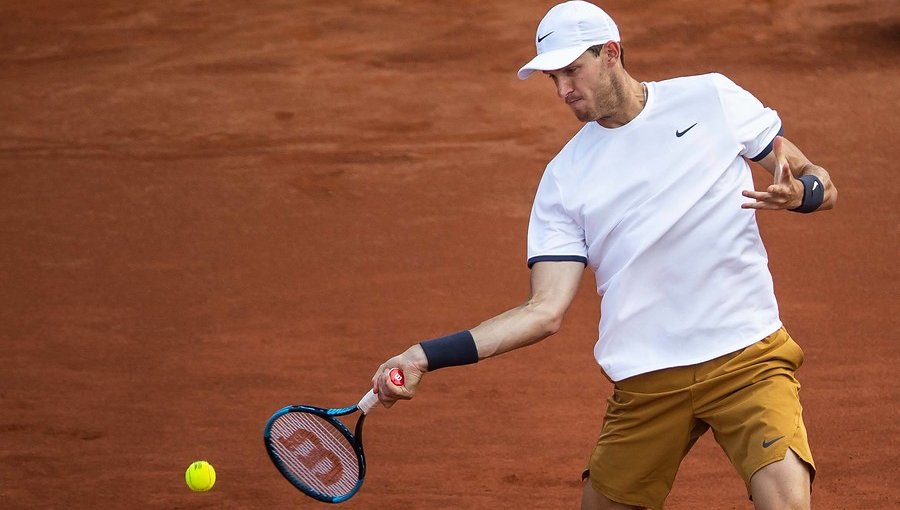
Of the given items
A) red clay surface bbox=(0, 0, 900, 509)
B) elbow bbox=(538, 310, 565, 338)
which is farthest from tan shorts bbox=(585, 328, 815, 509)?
red clay surface bbox=(0, 0, 900, 509)

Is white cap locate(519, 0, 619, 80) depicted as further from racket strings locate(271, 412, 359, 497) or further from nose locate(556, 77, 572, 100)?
racket strings locate(271, 412, 359, 497)

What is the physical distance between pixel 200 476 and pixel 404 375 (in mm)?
2369

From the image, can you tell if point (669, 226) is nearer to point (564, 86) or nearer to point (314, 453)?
point (564, 86)

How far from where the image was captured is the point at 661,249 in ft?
13.4

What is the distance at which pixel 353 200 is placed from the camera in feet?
31.9

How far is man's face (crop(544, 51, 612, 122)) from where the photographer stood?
4047mm

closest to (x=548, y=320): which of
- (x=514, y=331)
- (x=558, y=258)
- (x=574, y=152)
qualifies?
(x=514, y=331)

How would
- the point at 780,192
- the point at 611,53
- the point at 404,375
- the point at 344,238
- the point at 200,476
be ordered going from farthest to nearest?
the point at 344,238, the point at 200,476, the point at 611,53, the point at 404,375, the point at 780,192

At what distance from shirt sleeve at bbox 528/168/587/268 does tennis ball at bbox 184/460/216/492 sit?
2537 mm

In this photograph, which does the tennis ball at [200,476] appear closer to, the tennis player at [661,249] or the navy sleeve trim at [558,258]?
the tennis player at [661,249]

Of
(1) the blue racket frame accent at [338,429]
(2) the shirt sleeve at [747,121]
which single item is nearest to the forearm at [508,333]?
(1) the blue racket frame accent at [338,429]

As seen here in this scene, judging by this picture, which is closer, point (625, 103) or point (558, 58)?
point (558, 58)

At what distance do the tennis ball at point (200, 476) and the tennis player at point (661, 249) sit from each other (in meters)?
2.30

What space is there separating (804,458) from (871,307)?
4.12 meters
